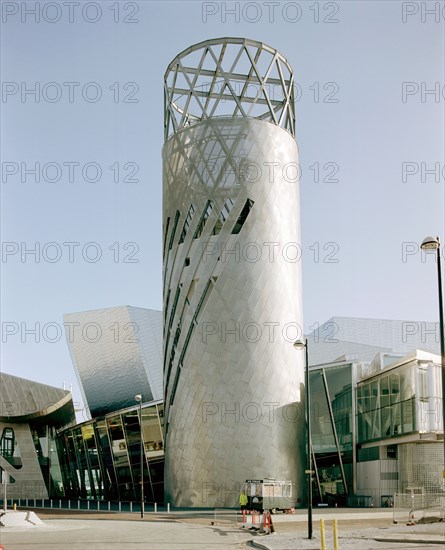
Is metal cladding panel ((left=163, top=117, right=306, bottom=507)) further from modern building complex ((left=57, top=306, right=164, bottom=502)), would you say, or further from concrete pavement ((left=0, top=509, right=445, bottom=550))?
concrete pavement ((left=0, top=509, right=445, bottom=550))

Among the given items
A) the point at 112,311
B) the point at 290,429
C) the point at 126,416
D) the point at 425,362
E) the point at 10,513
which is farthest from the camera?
the point at 112,311

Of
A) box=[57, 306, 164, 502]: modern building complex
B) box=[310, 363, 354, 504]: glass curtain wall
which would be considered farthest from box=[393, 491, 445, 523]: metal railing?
box=[57, 306, 164, 502]: modern building complex

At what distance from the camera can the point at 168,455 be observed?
57.6 metres

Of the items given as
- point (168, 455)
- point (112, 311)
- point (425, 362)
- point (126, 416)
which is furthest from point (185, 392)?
point (112, 311)

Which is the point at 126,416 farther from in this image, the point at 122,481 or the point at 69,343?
the point at 69,343

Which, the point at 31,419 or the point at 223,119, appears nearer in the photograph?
the point at 223,119

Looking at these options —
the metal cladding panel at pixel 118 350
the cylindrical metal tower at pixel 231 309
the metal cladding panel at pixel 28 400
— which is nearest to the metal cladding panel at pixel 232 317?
the cylindrical metal tower at pixel 231 309

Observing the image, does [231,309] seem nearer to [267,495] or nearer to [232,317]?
[232,317]

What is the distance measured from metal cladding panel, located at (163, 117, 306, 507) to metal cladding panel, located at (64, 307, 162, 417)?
24771 mm

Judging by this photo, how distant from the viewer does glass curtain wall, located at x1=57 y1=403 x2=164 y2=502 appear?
63.4m

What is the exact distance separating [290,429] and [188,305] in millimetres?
11139

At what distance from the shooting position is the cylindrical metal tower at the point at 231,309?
53719 millimetres

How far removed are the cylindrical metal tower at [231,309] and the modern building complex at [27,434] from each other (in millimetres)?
19285

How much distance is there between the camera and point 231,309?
5491 cm
